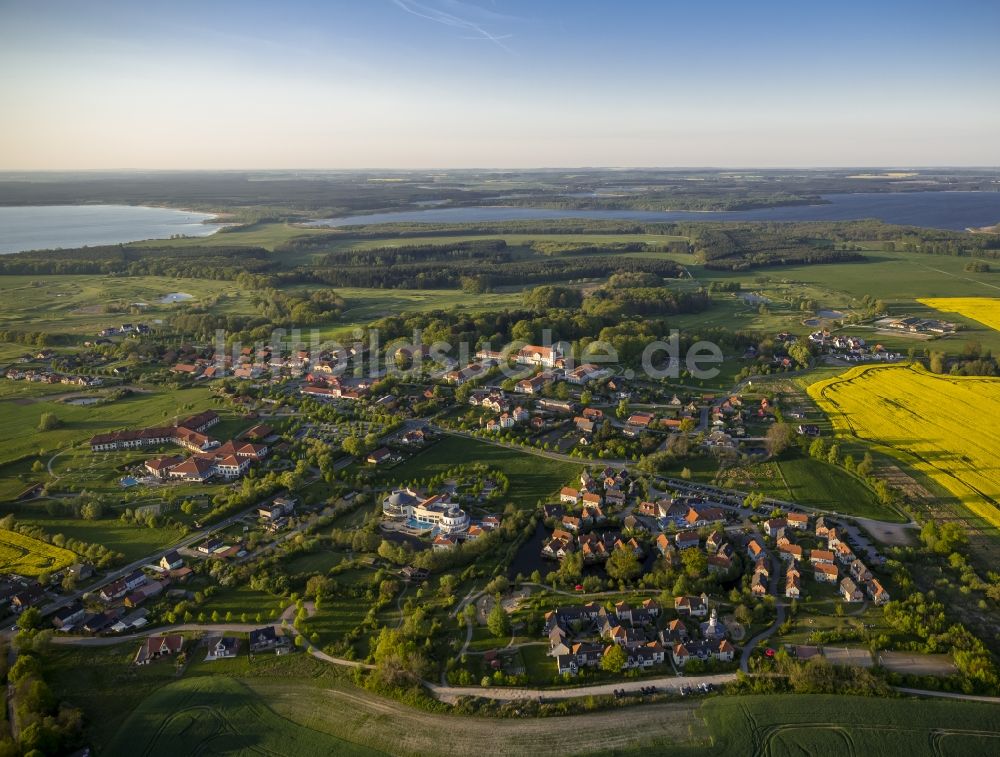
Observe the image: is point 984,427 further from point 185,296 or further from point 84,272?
point 84,272

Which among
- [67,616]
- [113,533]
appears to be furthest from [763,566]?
[113,533]

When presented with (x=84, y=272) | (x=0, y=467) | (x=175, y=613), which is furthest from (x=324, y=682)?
(x=84, y=272)

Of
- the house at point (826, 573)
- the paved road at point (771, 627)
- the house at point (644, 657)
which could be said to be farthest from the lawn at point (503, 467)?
the house at point (826, 573)

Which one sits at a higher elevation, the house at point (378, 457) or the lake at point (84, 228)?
the lake at point (84, 228)

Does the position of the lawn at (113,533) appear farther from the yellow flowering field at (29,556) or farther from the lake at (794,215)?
the lake at (794,215)

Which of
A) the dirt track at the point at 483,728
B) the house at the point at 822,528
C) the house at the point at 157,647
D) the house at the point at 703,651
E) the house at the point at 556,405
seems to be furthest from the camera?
the house at the point at 556,405

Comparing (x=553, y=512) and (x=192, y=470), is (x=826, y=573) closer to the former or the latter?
(x=553, y=512)
